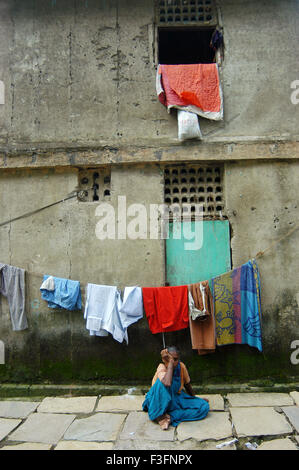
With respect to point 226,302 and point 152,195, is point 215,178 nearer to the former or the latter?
point 152,195

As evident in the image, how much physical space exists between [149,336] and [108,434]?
1539mm

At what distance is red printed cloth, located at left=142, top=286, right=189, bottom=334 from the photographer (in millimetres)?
4852

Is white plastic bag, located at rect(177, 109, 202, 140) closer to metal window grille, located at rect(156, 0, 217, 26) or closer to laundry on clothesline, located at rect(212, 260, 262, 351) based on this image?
metal window grille, located at rect(156, 0, 217, 26)

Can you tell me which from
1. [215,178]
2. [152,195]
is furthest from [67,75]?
[215,178]

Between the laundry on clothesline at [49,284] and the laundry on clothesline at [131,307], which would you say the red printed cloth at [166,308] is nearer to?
the laundry on clothesline at [131,307]

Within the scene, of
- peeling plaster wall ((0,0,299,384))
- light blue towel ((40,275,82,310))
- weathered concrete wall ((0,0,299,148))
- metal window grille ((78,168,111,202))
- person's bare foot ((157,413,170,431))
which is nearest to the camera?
person's bare foot ((157,413,170,431))

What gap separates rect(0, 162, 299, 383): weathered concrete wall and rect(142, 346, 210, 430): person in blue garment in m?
A: 0.88

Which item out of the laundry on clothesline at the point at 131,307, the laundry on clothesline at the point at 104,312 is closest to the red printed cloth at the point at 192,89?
the laundry on clothesline at the point at 131,307

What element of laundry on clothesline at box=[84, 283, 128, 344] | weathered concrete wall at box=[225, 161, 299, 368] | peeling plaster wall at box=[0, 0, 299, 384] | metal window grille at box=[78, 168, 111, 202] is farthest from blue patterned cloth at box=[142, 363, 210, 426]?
metal window grille at box=[78, 168, 111, 202]

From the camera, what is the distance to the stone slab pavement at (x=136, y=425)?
3.56 meters

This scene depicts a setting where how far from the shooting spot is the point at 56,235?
5.29 metres

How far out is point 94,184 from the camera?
5.45 meters

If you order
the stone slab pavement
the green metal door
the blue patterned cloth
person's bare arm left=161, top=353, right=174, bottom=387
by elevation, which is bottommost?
the stone slab pavement
